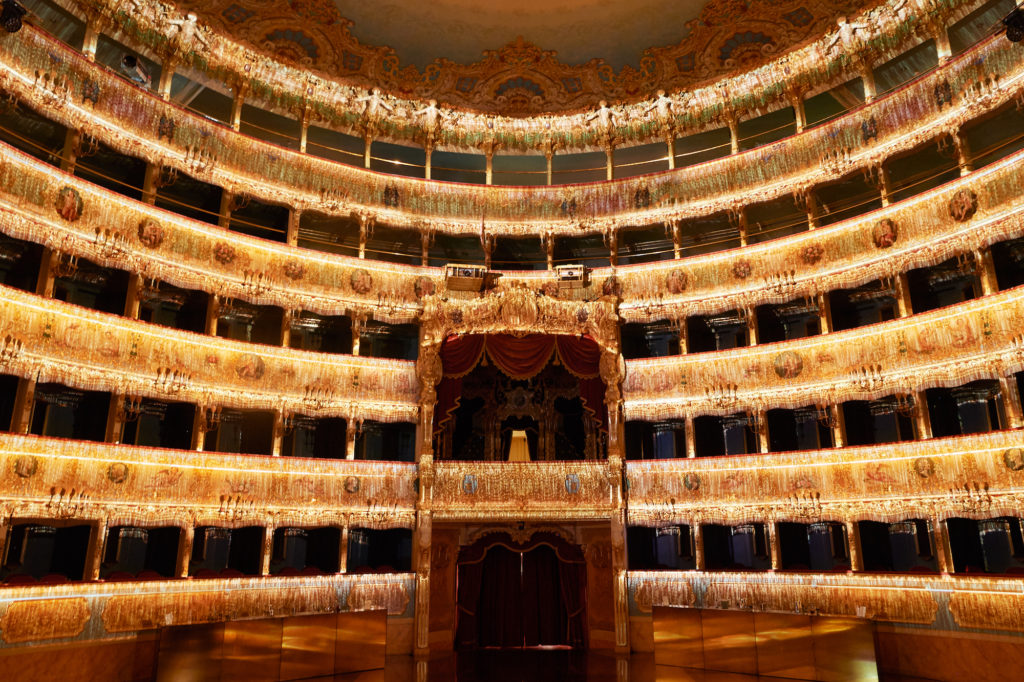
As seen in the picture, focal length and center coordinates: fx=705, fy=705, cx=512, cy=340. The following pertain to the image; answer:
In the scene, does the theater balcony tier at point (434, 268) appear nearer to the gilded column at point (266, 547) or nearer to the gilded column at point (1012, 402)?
the gilded column at point (1012, 402)

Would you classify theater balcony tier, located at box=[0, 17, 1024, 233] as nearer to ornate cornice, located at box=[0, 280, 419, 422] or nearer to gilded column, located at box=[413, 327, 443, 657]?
ornate cornice, located at box=[0, 280, 419, 422]

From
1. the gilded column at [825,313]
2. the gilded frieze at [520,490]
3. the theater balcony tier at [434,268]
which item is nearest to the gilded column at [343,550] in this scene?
the gilded frieze at [520,490]

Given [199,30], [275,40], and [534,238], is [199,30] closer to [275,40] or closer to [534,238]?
[275,40]

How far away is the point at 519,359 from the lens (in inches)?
666

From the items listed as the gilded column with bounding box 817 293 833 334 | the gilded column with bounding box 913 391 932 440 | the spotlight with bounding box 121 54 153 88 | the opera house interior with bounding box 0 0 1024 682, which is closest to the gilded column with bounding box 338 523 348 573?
the opera house interior with bounding box 0 0 1024 682

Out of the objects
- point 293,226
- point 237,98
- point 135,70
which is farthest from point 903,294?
point 135,70

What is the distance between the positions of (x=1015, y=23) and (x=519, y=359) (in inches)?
443

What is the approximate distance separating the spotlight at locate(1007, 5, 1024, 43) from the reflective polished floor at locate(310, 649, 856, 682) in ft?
39.2

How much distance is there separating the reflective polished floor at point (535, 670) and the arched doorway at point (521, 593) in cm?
118

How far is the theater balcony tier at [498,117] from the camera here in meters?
16.8

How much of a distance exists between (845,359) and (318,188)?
45.0ft

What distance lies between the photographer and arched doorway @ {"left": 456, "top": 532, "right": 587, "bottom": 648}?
56.1 ft

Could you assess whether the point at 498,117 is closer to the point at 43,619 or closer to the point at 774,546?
the point at 774,546

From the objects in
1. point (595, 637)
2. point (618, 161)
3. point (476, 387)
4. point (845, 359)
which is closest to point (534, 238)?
point (618, 161)
